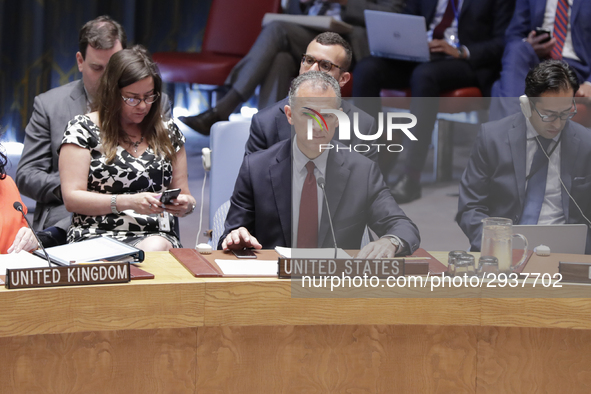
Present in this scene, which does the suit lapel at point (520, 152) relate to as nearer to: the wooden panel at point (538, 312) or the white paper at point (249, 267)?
the wooden panel at point (538, 312)

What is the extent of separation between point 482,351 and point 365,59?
2598 millimetres

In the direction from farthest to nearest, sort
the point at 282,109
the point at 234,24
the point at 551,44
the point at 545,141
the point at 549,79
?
1. the point at 234,24
2. the point at 551,44
3. the point at 282,109
4. the point at 549,79
5. the point at 545,141

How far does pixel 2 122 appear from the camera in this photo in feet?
17.4

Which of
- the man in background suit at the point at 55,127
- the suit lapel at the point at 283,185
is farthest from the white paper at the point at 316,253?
the man in background suit at the point at 55,127

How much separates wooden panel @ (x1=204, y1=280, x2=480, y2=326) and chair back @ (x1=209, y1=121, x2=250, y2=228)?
1087mm

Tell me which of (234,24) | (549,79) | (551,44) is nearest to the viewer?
(549,79)

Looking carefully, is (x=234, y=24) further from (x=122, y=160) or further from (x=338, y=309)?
(x=338, y=309)

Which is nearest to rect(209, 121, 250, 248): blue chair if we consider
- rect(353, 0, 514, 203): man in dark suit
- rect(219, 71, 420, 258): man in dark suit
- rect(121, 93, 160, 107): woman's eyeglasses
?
rect(121, 93, 160, 107): woman's eyeglasses

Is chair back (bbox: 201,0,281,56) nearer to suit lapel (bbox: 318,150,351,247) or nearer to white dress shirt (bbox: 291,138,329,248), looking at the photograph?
white dress shirt (bbox: 291,138,329,248)

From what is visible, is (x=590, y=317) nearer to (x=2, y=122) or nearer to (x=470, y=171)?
(x=470, y=171)

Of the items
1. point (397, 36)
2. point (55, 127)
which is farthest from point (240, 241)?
point (397, 36)

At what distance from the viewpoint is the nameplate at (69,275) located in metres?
1.37

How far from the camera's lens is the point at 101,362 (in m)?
1.47

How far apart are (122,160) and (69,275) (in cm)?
91
